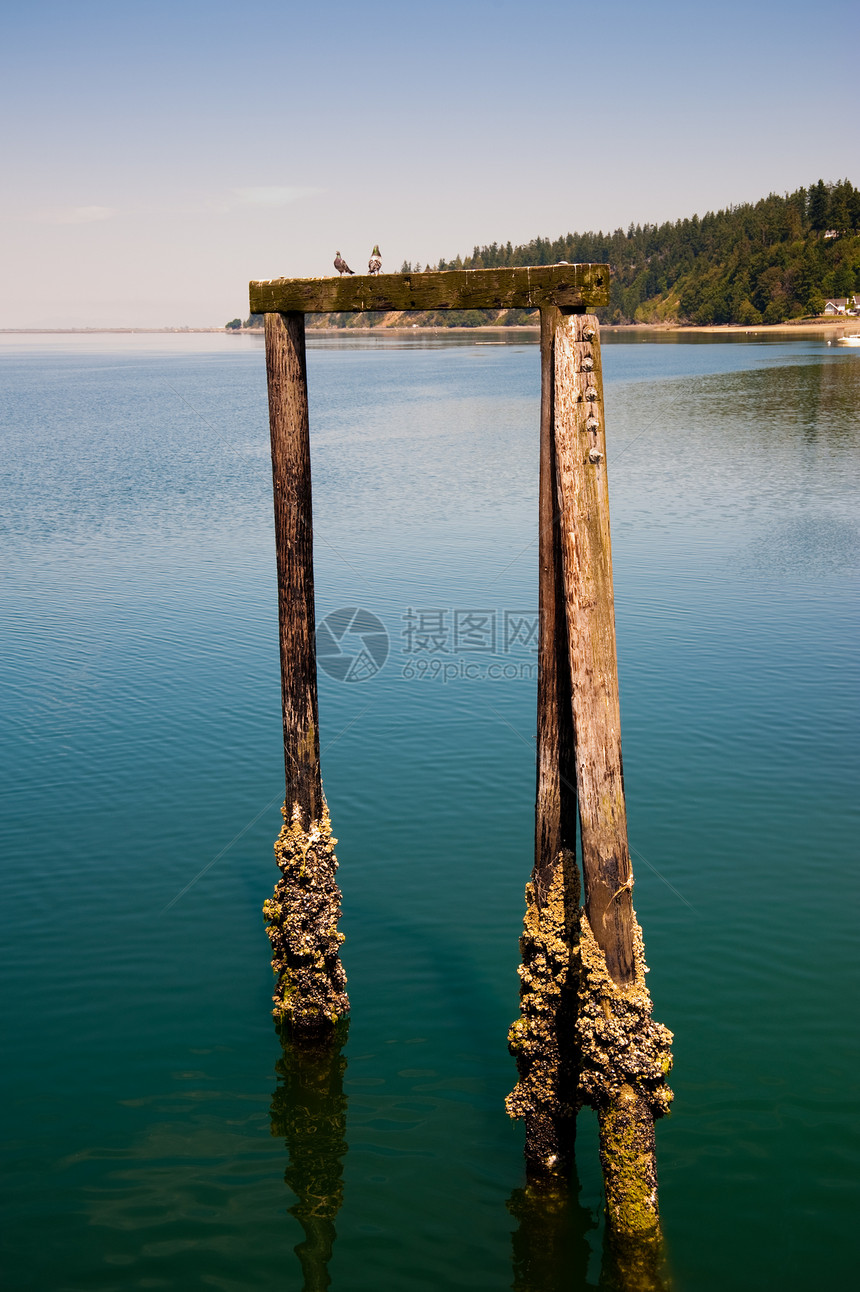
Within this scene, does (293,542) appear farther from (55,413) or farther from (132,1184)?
(55,413)

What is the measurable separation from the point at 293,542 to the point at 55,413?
78.4 meters

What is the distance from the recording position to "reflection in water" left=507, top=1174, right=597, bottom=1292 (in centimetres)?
721

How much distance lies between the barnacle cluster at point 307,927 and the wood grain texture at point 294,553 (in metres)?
0.21

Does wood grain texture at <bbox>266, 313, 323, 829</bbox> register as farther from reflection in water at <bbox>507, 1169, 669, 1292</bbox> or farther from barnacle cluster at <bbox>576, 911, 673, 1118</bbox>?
reflection in water at <bbox>507, 1169, 669, 1292</bbox>

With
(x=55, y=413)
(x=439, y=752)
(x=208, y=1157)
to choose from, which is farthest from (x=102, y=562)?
(x=55, y=413)

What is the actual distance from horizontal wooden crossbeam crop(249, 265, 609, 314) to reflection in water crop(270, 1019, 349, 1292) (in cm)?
616

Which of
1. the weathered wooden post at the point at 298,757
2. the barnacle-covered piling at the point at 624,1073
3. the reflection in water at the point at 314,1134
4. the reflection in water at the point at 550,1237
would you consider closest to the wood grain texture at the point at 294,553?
→ the weathered wooden post at the point at 298,757

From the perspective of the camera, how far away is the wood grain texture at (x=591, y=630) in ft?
21.6

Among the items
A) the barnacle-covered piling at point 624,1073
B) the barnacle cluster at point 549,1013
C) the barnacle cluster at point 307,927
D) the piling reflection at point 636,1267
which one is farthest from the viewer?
the barnacle cluster at point 307,927

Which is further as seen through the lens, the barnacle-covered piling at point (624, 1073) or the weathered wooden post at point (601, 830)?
the barnacle-covered piling at point (624, 1073)

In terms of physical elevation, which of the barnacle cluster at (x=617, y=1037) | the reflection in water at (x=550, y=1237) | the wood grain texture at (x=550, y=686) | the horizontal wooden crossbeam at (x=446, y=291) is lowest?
the reflection in water at (x=550, y=1237)

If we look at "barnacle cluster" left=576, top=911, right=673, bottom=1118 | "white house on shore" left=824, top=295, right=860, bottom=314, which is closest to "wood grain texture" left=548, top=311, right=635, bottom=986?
"barnacle cluster" left=576, top=911, right=673, bottom=1118

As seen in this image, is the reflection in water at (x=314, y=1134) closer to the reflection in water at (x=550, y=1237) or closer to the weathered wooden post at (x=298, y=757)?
the weathered wooden post at (x=298, y=757)

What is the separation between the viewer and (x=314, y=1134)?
8.44 meters
